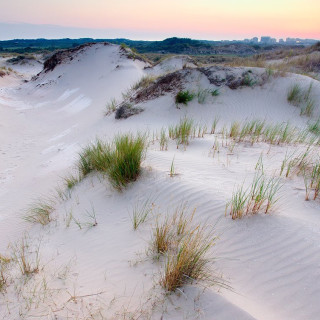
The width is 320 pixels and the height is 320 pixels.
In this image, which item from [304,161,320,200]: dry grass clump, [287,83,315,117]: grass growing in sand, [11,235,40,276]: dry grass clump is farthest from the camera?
[287,83,315,117]: grass growing in sand

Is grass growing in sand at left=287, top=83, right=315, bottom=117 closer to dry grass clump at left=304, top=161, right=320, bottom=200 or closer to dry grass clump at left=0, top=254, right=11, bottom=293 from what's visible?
dry grass clump at left=304, top=161, right=320, bottom=200

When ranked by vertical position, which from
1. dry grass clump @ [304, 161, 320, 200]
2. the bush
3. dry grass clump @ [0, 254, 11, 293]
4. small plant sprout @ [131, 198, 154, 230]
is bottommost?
dry grass clump @ [0, 254, 11, 293]

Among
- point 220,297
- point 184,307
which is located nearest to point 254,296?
point 220,297

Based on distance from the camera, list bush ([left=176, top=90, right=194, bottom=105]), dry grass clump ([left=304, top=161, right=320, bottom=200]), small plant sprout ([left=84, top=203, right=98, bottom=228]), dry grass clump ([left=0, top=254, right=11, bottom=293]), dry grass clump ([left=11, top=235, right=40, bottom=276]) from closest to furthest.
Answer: dry grass clump ([left=0, top=254, right=11, bottom=293]) → dry grass clump ([left=11, top=235, right=40, bottom=276]) → dry grass clump ([left=304, top=161, right=320, bottom=200]) → small plant sprout ([left=84, top=203, right=98, bottom=228]) → bush ([left=176, top=90, right=194, bottom=105])

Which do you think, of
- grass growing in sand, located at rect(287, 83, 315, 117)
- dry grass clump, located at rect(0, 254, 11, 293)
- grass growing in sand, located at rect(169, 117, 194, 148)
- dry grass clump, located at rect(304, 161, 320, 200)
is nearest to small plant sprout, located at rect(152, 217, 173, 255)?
dry grass clump, located at rect(0, 254, 11, 293)

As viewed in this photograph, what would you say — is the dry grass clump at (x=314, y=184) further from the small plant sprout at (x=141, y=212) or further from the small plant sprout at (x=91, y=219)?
the small plant sprout at (x=91, y=219)

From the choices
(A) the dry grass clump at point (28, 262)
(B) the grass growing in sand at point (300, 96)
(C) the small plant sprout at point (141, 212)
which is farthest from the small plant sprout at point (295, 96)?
(A) the dry grass clump at point (28, 262)

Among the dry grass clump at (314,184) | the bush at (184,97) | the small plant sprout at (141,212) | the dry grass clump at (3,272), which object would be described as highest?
the bush at (184,97)

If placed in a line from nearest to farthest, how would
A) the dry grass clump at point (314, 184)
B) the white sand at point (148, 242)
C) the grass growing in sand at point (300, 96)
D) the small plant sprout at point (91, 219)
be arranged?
the white sand at point (148, 242) → the dry grass clump at point (314, 184) → the small plant sprout at point (91, 219) → the grass growing in sand at point (300, 96)

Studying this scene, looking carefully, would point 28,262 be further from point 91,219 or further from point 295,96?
point 295,96

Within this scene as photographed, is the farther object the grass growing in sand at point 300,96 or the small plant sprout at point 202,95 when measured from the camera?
the small plant sprout at point 202,95

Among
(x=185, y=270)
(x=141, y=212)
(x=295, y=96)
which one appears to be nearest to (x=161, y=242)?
(x=185, y=270)

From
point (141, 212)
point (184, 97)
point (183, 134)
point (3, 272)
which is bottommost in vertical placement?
point (3, 272)

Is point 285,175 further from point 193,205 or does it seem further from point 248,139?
point 248,139
